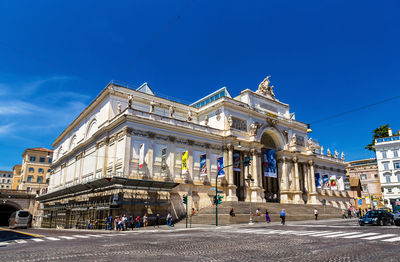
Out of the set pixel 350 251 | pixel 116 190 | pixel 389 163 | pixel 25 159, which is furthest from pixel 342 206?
pixel 25 159

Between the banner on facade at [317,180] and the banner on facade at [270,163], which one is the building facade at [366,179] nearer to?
the banner on facade at [317,180]

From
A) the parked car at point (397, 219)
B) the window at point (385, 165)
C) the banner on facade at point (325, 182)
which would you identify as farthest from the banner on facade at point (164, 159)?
the window at point (385, 165)

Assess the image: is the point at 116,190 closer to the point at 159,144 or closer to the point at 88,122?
the point at 159,144

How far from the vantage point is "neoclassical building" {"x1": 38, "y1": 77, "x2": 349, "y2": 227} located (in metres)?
33.7

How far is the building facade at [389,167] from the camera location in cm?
6362

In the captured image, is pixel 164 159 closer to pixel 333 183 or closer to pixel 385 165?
pixel 333 183

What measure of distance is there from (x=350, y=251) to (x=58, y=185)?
2252 inches

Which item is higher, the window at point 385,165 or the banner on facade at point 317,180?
the window at point 385,165

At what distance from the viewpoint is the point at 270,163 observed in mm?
48344

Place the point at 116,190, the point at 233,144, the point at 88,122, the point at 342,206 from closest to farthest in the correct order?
the point at 116,190
the point at 233,144
the point at 88,122
the point at 342,206

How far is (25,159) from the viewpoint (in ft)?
286

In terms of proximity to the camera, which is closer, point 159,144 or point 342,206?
point 159,144

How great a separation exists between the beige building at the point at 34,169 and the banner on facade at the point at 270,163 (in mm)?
62925

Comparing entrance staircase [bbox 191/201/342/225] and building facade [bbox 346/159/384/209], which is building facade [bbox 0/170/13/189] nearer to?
entrance staircase [bbox 191/201/342/225]
